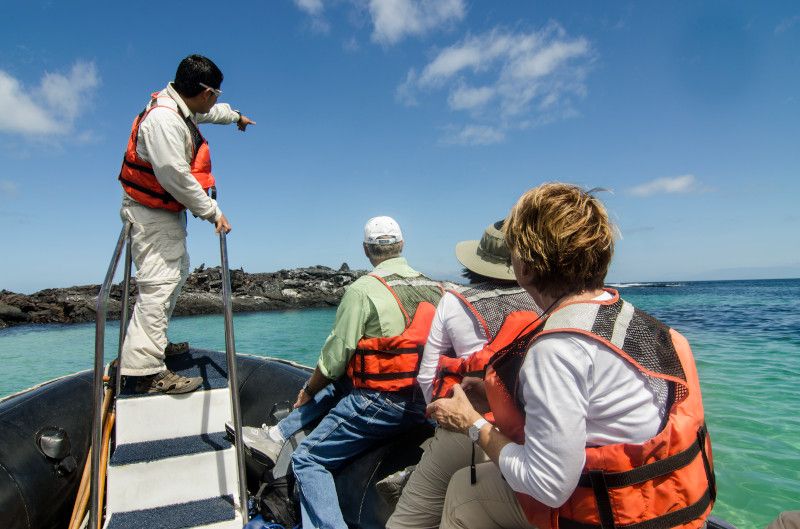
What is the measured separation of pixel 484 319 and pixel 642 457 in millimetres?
976

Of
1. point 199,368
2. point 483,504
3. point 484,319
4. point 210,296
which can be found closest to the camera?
point 483,504

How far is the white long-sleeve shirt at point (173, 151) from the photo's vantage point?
287cm

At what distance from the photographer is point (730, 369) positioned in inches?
412

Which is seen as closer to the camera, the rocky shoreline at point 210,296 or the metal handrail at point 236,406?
the metal handrail at point 236,406

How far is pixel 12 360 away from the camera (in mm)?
16234

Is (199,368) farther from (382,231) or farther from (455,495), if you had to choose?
(455,495)

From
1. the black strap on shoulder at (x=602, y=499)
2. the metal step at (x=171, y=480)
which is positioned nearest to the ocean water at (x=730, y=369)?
the black strap on shoulder at (x=602, y=499)

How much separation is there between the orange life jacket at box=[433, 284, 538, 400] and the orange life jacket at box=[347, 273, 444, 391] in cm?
29

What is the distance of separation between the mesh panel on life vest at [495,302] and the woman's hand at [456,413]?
58 cm

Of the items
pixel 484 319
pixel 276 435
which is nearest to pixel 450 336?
pixel 484 319

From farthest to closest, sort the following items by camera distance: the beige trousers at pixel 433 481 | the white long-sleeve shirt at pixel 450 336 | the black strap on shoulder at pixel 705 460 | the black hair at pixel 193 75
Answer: the black hair at pixel 193 75 < the white long-sleeve shirt at pixel 450 336 < the beige trousers at pixel 433 481 < the black strap on shoulder at pixel 705 460

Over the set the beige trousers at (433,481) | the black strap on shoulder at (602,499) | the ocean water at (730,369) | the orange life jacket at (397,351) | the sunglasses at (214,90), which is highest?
the sunglasses at (214,90)

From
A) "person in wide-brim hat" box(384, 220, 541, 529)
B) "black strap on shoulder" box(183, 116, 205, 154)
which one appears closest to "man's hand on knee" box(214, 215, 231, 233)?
"black strap on shoulder" box(183, 116, 205, 154)

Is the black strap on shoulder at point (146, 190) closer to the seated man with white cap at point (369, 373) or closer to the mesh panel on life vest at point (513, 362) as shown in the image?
the seated man with white cap at point (369, 373)
